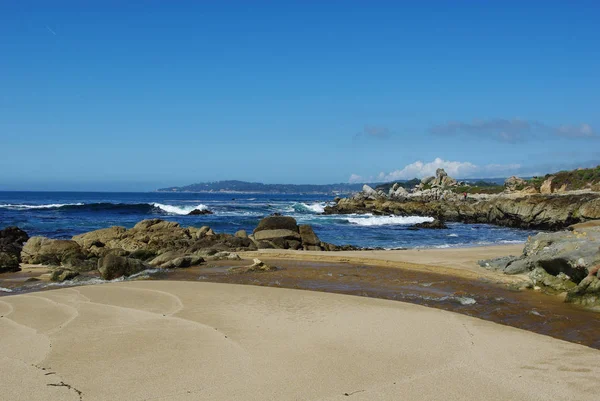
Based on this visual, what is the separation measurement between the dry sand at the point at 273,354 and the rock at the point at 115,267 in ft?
15.6

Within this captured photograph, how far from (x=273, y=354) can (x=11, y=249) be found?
1756 cm

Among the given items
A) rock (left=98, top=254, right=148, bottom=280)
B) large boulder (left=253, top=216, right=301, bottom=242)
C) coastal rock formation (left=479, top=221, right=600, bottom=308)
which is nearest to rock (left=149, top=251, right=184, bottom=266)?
rock (left=98, top=254, right=148, bottom=280)

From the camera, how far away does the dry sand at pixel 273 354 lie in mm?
5000

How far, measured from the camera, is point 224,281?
12.9 metres

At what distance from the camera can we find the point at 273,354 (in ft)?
20.1

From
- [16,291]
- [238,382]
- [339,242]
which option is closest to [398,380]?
[238,382]

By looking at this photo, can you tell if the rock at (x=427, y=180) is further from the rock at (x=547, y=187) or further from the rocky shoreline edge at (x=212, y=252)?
the rocky shoreline edge at (x=212, y=252)

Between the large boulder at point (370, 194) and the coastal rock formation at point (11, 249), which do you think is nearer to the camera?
the coastal rock formation at point (11, 249)

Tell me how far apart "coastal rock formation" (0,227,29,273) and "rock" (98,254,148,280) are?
13.3 ft

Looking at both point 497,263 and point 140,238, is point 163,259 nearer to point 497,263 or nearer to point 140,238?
point 140,238

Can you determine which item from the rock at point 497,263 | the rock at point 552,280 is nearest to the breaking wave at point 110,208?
the rock at point 497,263

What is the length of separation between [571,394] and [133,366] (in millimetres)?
4758

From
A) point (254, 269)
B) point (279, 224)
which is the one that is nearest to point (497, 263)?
point (254, 269)

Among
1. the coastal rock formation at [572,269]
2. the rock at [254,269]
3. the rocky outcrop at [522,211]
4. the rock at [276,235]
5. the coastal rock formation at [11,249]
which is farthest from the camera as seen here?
the rocky outcrop at [522,211]
